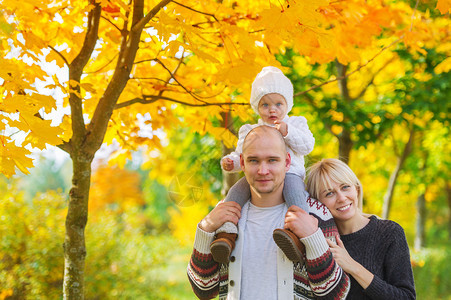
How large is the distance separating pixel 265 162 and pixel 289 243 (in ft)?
1.32

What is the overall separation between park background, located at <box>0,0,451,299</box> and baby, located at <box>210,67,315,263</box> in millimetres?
232

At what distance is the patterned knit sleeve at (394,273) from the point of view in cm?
214

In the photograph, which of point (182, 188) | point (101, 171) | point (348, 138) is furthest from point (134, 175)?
point (182, 188)

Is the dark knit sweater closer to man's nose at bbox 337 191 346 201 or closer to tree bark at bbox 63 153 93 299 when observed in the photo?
man's nose at bbox 337 191 346 201

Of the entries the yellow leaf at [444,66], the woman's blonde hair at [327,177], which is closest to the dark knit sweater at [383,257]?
the woman's blonde hair at [327,177]

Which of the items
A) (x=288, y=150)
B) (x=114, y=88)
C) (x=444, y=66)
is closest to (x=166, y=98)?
(x=114, y=88)

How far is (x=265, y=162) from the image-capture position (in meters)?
2.18

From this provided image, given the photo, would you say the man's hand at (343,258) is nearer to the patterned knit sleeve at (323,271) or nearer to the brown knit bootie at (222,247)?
the patterned knit sleeve at (323,271)

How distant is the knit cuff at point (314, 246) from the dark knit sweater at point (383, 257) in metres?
0.34

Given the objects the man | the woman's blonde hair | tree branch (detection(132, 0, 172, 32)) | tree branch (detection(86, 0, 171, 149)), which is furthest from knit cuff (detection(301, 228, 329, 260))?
tree branch (detection(86, 0, 171, 149))

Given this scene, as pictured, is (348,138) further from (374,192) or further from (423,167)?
(374,192)

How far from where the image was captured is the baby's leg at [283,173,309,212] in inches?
87.0

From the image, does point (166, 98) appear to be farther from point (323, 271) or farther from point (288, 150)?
point (323, 271)

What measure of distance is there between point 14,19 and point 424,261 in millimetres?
7950
